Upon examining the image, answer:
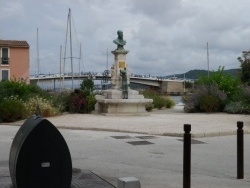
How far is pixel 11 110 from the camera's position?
18375 mm

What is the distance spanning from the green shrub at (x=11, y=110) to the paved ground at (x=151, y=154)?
8.83 ft

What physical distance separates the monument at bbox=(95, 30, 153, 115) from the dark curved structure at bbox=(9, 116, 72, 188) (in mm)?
16274

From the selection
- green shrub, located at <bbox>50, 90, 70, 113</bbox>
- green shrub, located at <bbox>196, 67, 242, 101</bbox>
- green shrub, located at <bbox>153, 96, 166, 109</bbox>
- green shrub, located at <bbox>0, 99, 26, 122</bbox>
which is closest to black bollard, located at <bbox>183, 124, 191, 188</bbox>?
green shrub, located at <bbox>0, 99, 26, 122</bbox>

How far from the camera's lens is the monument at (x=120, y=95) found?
22.0 m

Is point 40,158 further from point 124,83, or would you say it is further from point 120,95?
point 124,83

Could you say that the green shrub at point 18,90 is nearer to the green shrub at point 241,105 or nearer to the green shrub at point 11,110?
the green shrub at point 11,110

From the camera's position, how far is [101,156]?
977 centimetres

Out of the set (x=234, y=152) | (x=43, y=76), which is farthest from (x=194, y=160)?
(x=43, y=76)

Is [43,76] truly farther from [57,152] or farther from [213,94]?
[57,152]

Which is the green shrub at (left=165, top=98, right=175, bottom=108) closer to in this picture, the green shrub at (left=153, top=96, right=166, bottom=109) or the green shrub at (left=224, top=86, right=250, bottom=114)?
the green shrub at (left=153, top=96, right=166, bottom=109)

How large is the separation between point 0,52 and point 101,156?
51.5 metres

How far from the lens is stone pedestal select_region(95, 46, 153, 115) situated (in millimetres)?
22016

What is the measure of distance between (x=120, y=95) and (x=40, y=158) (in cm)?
1724

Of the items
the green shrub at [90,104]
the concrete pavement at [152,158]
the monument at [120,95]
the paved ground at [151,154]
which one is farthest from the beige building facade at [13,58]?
the concrete pavement at [152,158]
